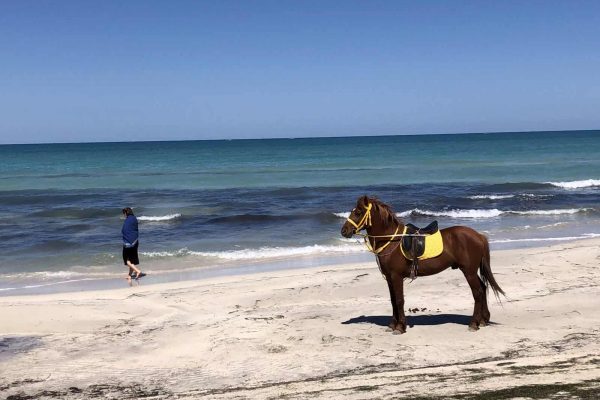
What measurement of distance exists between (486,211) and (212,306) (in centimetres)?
1730

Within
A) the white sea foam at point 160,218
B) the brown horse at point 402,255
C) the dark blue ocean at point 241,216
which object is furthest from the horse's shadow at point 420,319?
the white sea foam at point 160,218

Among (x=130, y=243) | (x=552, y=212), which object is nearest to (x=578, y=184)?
(x=552, y=212)

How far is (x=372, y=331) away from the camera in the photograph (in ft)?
29.2

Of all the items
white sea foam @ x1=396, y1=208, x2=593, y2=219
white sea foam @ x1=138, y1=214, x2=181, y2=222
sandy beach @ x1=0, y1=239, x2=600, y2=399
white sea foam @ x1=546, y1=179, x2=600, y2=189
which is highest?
white sea foam @ x1=546, y1=179, x2=600, y2=189

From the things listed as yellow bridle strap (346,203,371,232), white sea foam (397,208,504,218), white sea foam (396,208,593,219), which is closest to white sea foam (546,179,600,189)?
white sea foam (396,208,593,219)

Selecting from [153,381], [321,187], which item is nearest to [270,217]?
[321,187]

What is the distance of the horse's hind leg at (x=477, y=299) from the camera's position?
8.74 metres

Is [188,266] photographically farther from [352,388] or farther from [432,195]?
[432,195]

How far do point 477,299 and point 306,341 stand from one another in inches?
100

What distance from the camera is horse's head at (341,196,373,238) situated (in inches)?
338

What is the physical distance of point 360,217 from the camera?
8656 millimetres

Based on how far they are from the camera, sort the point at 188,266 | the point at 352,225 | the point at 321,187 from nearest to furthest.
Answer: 1. the point at 352,225
2. the point at 188,266
3. the point at 321,187

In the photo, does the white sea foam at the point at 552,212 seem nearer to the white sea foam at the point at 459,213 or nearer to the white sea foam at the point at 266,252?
the white sea foam at the point at 459,213

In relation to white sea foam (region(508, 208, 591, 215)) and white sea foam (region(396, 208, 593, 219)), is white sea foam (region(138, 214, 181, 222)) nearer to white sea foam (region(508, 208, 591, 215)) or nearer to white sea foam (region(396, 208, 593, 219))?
white sea foam (region(396, 208, 593, 219))
